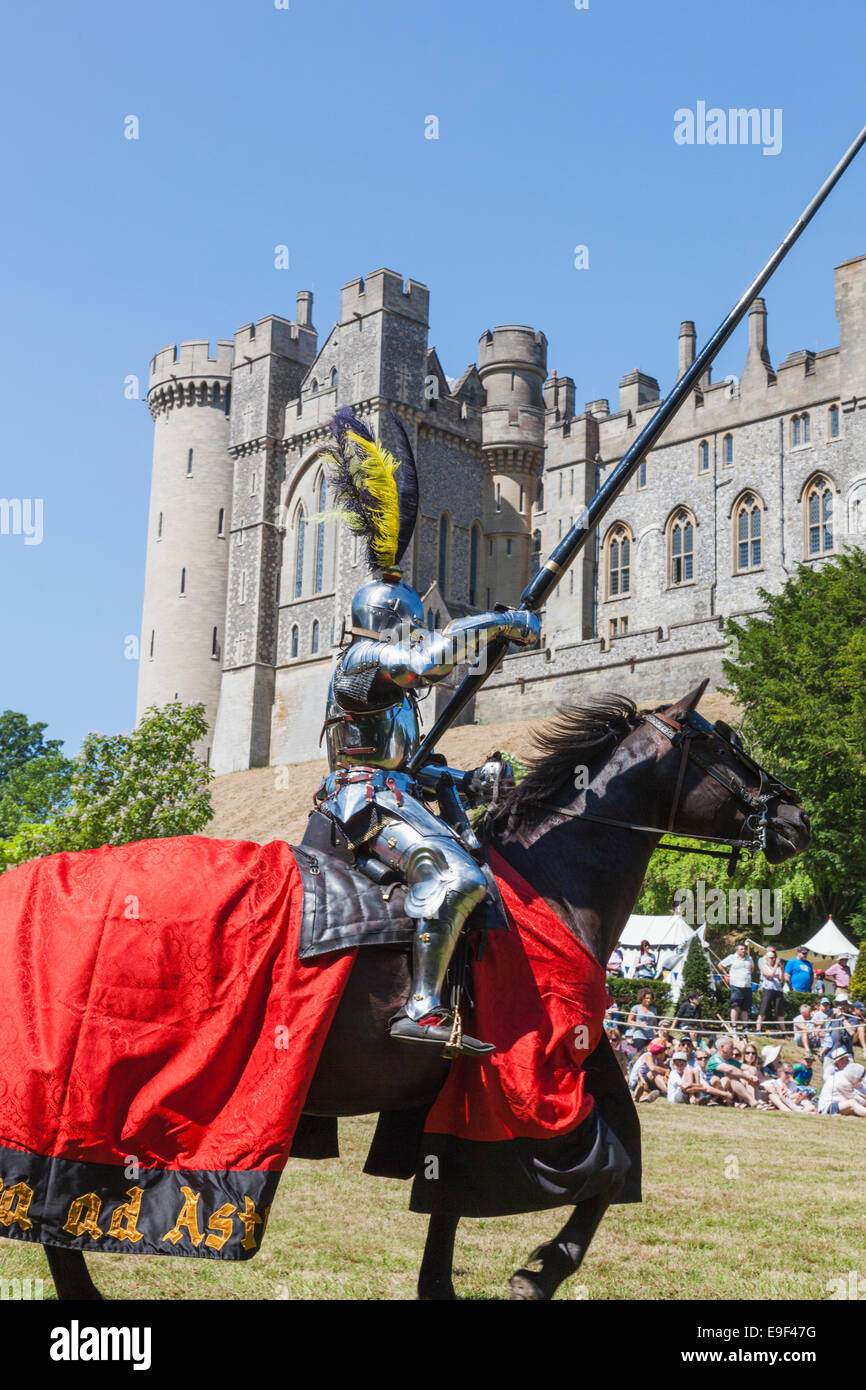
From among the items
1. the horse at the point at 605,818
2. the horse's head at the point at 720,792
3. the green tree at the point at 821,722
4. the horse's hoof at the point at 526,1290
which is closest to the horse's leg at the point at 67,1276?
the horse at the point at 605,818

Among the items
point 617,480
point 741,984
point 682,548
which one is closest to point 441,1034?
point 617,480

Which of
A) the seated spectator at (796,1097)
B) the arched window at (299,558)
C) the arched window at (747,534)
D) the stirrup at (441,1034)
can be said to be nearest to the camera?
the stirrup at (441,1034)

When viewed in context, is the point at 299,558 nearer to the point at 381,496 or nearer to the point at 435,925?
the point at 381,496

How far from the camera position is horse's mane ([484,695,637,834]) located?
6.14 m

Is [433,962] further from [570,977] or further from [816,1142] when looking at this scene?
[816,1142]

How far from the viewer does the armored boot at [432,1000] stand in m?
5.18

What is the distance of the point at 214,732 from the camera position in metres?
66.5

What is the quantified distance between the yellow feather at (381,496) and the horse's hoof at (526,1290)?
3.26 metres

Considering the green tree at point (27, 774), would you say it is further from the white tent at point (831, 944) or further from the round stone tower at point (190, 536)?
the white tent at point (831, 944)

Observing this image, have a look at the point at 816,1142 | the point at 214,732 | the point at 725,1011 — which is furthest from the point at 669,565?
the point at 816,1142

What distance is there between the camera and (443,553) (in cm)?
6481

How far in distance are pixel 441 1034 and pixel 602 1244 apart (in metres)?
3.27
